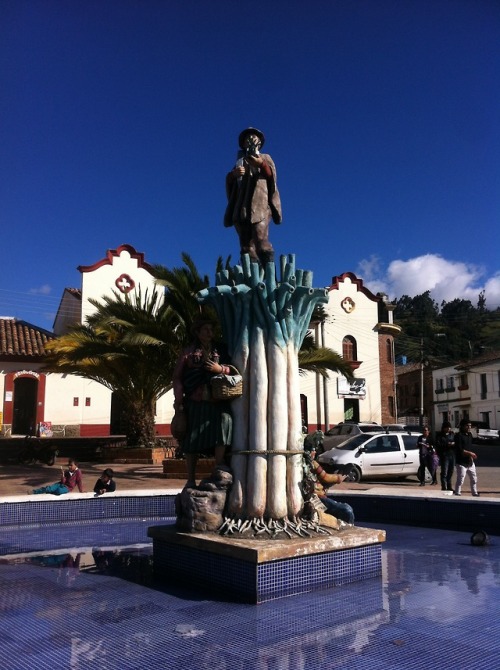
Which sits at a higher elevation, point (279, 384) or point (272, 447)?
point (279, 384)

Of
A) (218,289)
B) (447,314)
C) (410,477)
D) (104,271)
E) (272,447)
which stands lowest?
(410,477)

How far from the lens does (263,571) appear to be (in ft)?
15.0

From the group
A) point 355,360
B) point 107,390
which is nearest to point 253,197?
point 107,390

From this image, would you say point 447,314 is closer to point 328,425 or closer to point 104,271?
point 328,425

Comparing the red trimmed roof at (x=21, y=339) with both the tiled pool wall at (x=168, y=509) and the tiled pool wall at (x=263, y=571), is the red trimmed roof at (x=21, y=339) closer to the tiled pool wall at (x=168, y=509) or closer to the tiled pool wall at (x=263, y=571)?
the tiled pool wall at (x=168, y=509)

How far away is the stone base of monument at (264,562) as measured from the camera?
4.63 meters

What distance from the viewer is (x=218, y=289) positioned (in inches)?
223

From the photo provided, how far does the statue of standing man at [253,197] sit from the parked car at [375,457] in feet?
32.7

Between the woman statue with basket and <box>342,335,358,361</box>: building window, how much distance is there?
28726mm

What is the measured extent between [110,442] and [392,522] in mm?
16183

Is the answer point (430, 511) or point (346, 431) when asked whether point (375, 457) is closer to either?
point (430, 511)

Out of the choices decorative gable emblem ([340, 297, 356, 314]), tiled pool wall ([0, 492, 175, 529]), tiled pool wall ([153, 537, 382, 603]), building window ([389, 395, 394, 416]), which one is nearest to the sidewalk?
tiled pool wall ([0, 492, 175, 529])

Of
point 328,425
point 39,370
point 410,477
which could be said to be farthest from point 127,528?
point 328,425

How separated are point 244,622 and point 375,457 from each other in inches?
482
